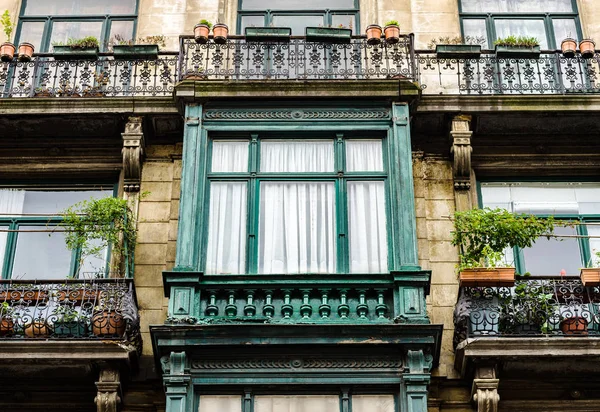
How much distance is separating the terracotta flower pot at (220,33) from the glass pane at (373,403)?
7005 mm

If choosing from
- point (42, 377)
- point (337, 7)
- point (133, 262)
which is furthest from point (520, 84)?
point (42, 377)

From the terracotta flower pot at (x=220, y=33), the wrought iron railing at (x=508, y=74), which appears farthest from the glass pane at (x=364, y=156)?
the terracotta flower pot at (x=220, y=33)

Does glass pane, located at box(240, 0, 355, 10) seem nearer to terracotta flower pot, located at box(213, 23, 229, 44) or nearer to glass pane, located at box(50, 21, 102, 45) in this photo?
terracotta flower pot, located at box(213, 23, 229, 44)

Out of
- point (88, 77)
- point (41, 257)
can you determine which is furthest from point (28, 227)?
point (88, 77)

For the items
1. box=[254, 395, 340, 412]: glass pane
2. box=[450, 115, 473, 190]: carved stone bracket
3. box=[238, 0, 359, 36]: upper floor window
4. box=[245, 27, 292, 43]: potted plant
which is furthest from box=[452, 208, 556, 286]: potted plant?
box=[238, 0, 359, 36]: upper floor window

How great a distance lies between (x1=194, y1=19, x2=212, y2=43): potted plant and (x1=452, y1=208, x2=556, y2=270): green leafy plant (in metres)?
5.55

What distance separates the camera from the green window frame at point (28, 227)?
17.4m

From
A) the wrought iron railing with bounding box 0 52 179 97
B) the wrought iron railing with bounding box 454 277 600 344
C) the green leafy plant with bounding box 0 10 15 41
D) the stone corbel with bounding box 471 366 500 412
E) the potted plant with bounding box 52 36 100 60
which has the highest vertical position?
the green leafy plant with bounding box 0 10 15 41

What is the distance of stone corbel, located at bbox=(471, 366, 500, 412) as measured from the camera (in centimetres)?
1527

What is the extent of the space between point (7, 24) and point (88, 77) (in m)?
2.41

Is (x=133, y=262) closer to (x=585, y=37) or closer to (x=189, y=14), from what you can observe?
(x=189, y=14)

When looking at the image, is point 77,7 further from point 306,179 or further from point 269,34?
point 306,179

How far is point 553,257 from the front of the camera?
1772 centimetres

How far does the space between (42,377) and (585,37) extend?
11.2 metres
